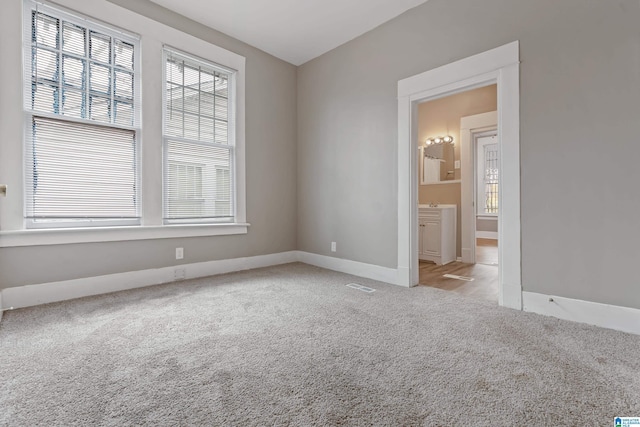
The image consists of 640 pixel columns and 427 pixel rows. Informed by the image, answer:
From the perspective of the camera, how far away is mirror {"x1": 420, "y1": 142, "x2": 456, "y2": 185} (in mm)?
4902

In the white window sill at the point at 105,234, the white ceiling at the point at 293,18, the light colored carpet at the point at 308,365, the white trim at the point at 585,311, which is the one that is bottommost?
the light colored carpet at the point at 308,365

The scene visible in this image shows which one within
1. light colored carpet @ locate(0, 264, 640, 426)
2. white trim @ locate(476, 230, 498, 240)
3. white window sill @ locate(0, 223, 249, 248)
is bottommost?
light colored carpet @ locate(0, 264, 640, 426)

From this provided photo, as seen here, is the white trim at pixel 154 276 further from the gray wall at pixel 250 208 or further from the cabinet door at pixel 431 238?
the cabinet door at pixel 431 238

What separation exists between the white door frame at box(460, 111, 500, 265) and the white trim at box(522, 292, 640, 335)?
2.26 meters

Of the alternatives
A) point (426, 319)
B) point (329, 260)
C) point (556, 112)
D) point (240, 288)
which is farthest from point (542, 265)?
point (240, 288)

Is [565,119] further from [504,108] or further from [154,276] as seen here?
[154,276]

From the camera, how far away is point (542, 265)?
2283mm

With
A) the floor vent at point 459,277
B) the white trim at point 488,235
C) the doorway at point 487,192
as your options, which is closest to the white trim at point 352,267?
the floor vent at point 459,277

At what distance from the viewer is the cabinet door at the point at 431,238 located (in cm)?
441

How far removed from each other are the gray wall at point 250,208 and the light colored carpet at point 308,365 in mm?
374

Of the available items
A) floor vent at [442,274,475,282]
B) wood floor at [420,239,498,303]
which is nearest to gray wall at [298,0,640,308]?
wood floor at [420,239,498,303]

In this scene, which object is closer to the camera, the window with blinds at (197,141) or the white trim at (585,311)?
the white trim at (585,311)

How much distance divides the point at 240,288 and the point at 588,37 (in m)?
3.40

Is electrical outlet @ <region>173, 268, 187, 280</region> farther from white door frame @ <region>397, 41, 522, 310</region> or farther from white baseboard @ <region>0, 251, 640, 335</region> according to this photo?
white door frame @ <region>397, 41, 522, 310</region>
